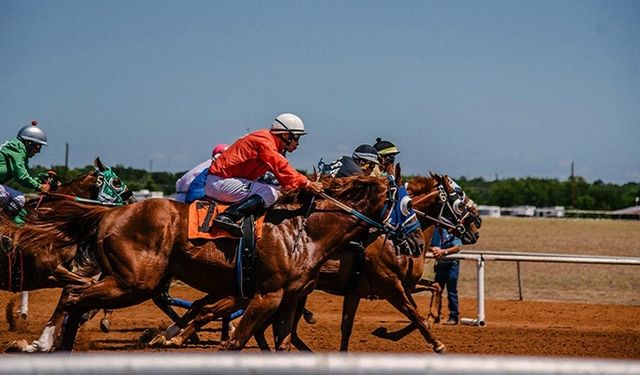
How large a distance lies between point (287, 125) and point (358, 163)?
2721 mm

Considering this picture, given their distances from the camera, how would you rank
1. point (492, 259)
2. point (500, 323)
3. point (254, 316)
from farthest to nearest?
1. point (492, 259)
2. point (500, 323)
3. point (254, 316)

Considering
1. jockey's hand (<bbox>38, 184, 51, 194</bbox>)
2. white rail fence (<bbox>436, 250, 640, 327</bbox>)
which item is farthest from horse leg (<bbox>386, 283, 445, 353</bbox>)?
white rail fence (<bbox>436, 250, 640, 327</bbox>)

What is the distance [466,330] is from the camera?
1331 centimetres

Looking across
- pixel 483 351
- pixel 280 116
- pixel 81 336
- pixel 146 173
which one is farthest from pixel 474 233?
pixel 146 173

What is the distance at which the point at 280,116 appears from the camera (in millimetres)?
8414

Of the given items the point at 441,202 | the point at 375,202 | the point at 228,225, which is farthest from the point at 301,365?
the point at 441,202

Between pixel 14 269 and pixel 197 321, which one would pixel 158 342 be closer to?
pixel 197 321

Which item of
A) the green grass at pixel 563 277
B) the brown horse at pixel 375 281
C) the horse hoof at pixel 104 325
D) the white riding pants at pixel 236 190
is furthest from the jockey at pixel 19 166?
the green grass at pixel 563 277

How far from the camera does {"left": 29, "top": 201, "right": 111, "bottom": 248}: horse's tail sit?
323 inches

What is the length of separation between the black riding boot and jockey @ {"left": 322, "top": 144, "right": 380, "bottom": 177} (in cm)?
221

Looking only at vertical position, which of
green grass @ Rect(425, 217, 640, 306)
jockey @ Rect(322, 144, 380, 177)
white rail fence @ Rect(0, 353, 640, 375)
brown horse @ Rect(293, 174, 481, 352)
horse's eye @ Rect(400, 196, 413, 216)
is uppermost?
jockey @ Rect(322, 144, 380, 177)

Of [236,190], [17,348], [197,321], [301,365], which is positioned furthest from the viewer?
[17,348]

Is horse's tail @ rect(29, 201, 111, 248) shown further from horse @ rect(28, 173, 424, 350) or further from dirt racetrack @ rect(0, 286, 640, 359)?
dirt racetrack @ rect(0, 286, 640, 359)

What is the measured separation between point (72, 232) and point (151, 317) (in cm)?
648
